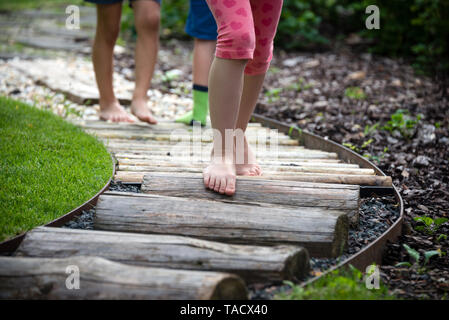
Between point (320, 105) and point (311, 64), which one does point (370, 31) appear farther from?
point (320, 105)

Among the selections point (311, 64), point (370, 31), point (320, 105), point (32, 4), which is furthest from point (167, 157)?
point (32, 4)

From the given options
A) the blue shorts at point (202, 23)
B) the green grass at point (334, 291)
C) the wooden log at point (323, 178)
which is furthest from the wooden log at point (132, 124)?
the green grass at point (334, 291)

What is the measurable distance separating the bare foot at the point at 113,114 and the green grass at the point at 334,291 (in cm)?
240

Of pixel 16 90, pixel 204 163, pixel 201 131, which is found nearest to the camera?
pixel 204 163

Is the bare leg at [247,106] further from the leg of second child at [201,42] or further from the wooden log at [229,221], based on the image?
the leg of second child at [201,42]

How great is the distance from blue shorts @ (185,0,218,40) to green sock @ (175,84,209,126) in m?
0.35

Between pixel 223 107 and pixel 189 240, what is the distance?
61 cm

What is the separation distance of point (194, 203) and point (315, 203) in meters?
0.49

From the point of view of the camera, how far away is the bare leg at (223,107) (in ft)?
6.68

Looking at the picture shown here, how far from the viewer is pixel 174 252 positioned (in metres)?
1.64

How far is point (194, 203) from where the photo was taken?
6.29 ft

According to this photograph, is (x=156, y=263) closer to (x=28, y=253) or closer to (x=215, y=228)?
(x=215, y=228)
